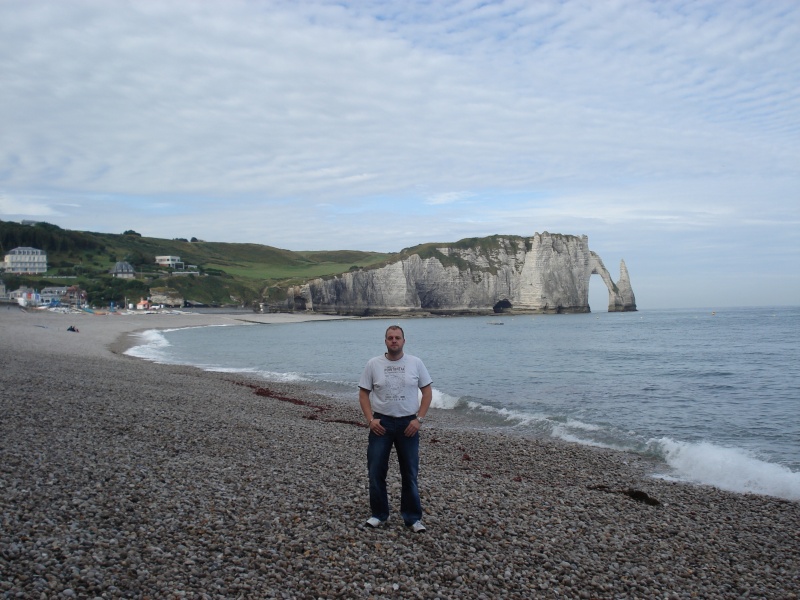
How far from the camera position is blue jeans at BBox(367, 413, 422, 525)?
634 centimetres

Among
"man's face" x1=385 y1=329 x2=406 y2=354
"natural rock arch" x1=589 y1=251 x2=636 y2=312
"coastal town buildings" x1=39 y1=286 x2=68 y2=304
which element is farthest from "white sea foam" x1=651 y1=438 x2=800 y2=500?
"coastal town buildings" x1=39 y1=286 x2=68 y2=304

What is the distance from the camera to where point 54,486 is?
670 cm

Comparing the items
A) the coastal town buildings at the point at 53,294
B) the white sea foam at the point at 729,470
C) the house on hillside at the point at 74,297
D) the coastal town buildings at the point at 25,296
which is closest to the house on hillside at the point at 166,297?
the house on hillside at the point at 74,297

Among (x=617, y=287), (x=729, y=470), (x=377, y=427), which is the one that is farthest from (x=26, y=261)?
(x=377, y=427)

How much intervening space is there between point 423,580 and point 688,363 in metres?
30.0

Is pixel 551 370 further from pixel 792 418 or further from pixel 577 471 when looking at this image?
pixel 577 471

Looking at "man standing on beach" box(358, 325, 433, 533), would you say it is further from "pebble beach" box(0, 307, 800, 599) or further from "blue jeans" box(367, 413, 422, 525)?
"pebble beach" box(0, 307, 800, 599)

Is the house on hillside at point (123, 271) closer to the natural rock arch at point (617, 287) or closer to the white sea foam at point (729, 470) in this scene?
the natural rock arch at point (617, 287)

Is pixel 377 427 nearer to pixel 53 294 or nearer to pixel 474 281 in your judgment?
pixel 474 281

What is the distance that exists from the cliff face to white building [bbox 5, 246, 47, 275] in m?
63.1

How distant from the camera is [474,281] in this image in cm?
11275

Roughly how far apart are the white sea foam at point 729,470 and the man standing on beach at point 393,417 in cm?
645

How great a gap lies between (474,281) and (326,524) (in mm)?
107619

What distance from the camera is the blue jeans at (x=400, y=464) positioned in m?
6.34
